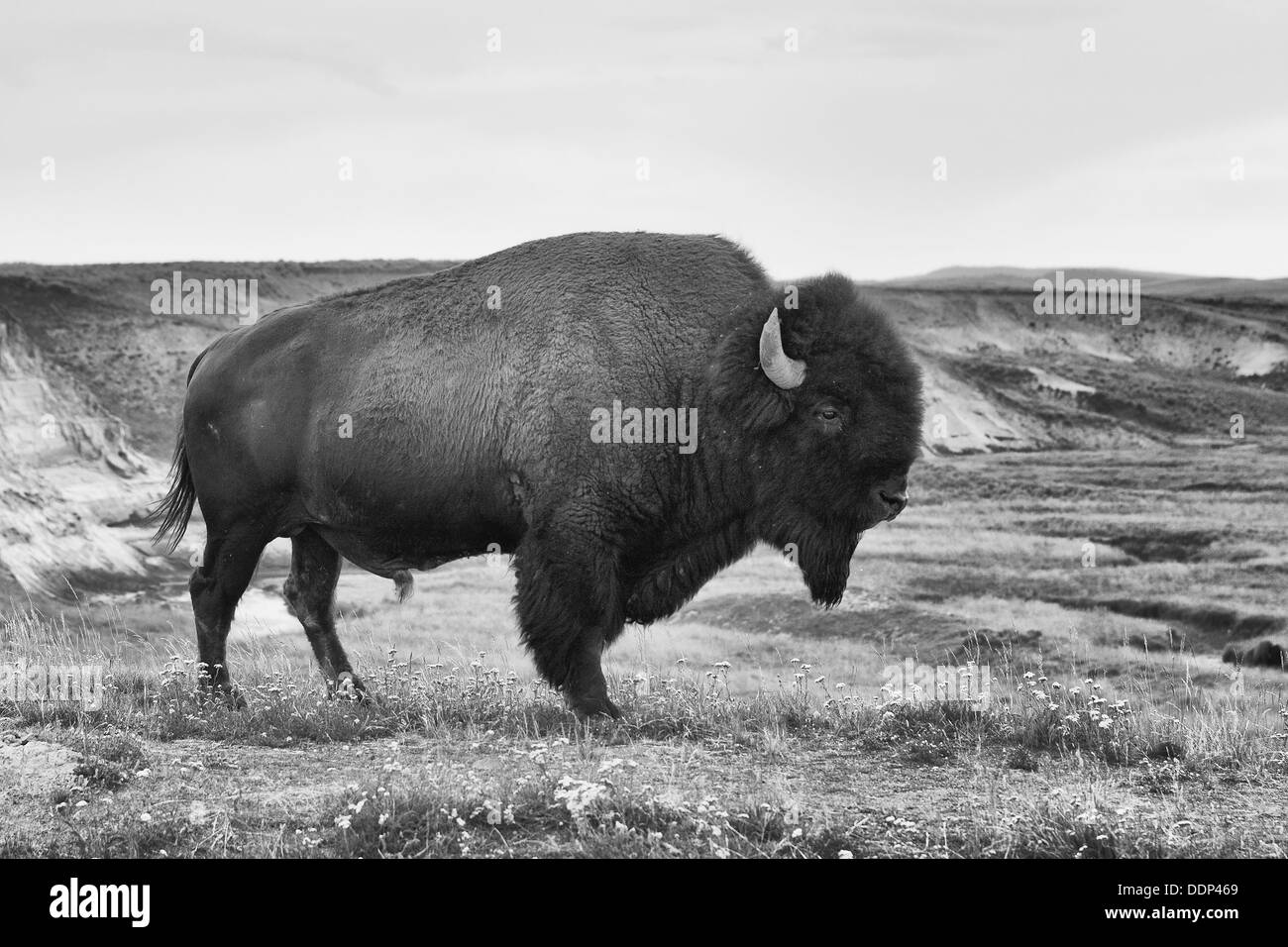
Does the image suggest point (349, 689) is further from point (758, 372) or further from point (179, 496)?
point (758, 372)

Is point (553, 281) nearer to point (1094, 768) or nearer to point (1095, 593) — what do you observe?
point (1094, 768)

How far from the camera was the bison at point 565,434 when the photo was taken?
8.36 meters

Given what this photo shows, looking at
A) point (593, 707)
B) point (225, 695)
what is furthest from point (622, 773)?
point (225, 695)

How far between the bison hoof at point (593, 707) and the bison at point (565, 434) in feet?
0.06

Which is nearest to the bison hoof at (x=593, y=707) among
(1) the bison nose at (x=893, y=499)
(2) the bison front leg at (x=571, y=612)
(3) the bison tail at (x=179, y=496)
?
(2) the bison front leg at (x=571, y=612)

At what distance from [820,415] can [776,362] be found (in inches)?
18.4

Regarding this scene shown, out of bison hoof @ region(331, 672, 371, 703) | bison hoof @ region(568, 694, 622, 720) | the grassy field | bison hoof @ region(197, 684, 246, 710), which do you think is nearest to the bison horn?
the grassy field

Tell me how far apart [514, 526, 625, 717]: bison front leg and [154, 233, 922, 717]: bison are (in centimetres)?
1

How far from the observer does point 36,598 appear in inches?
995

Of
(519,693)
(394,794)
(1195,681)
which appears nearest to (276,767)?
(394,794)

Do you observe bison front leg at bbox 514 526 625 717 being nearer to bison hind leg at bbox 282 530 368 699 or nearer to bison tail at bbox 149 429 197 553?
bison hind leg at bbox 282 530 368 699

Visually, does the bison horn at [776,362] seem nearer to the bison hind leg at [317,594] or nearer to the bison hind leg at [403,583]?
the bison hind leg at [403,583]

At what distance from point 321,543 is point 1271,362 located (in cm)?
8815

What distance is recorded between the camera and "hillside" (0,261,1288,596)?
97.7 ft
